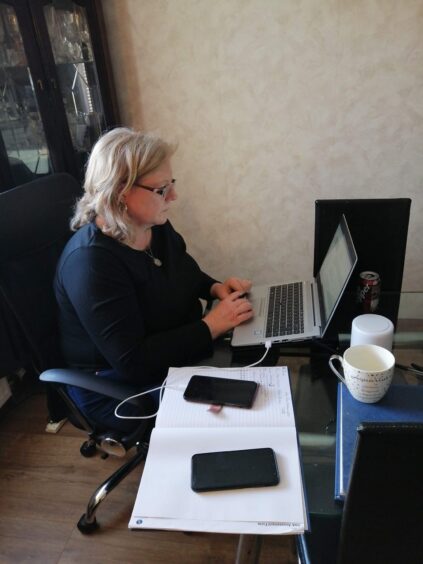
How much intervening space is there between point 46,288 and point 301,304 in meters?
0.77

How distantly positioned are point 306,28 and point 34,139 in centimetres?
121

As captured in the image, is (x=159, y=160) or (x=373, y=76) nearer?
(x=159, y=160)

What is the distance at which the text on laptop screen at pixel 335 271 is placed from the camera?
1.10 metres

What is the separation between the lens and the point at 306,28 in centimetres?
178

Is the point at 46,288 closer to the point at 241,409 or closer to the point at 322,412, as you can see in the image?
the point at 241,409

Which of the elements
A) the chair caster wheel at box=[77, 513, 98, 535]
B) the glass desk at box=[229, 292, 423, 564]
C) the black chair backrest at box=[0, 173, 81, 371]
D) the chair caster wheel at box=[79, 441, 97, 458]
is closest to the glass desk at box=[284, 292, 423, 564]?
the glass desk at box=[229, 292, 423, 564]

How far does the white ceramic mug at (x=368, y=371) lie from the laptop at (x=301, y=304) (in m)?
0.19

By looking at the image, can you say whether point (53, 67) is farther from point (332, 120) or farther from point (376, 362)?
point (376, 362)

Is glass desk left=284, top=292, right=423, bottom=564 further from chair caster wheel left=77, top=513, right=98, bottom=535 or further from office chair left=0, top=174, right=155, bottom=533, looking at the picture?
chair caster wheel left=77, top=513, right=98, bottom=535

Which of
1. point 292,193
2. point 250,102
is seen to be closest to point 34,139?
point 250,102

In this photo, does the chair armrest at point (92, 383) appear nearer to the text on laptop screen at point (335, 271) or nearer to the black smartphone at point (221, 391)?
the black smartphone at point (221, 391)

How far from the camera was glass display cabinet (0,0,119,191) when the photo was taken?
152 centimetres

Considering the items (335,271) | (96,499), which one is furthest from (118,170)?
(96,499)

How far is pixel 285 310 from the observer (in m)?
1.28
